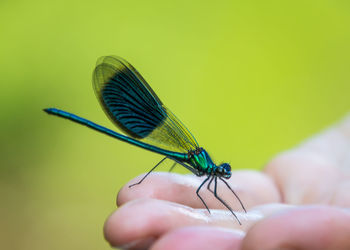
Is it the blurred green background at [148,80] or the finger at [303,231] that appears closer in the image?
the finger at [303,231]

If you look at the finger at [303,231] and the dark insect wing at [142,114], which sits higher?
the dark insect wing at [142,114]

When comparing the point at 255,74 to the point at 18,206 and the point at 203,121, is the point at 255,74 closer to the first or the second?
the point at 203,121

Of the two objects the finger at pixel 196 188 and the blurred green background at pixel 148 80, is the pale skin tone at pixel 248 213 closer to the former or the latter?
the finger at pixel 196 188

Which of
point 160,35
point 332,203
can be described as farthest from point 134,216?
point 160,35

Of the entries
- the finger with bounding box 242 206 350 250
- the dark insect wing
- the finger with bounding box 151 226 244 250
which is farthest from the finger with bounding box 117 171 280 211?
the finger with bounding box 242 206 350 250

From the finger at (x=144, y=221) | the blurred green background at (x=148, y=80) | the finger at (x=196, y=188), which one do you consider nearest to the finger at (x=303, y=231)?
the finger at (x=144, y=221)

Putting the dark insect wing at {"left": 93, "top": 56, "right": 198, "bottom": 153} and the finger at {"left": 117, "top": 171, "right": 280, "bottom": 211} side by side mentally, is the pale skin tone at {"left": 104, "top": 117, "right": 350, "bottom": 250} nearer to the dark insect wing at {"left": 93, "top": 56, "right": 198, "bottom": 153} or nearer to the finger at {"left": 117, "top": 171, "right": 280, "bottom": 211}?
the finger at {"left": 117, "top": 171, "right": 280, "bottom": 211}

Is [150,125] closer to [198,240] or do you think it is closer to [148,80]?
[198,240]

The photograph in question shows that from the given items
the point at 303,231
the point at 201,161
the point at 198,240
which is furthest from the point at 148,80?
the point at 303,231
